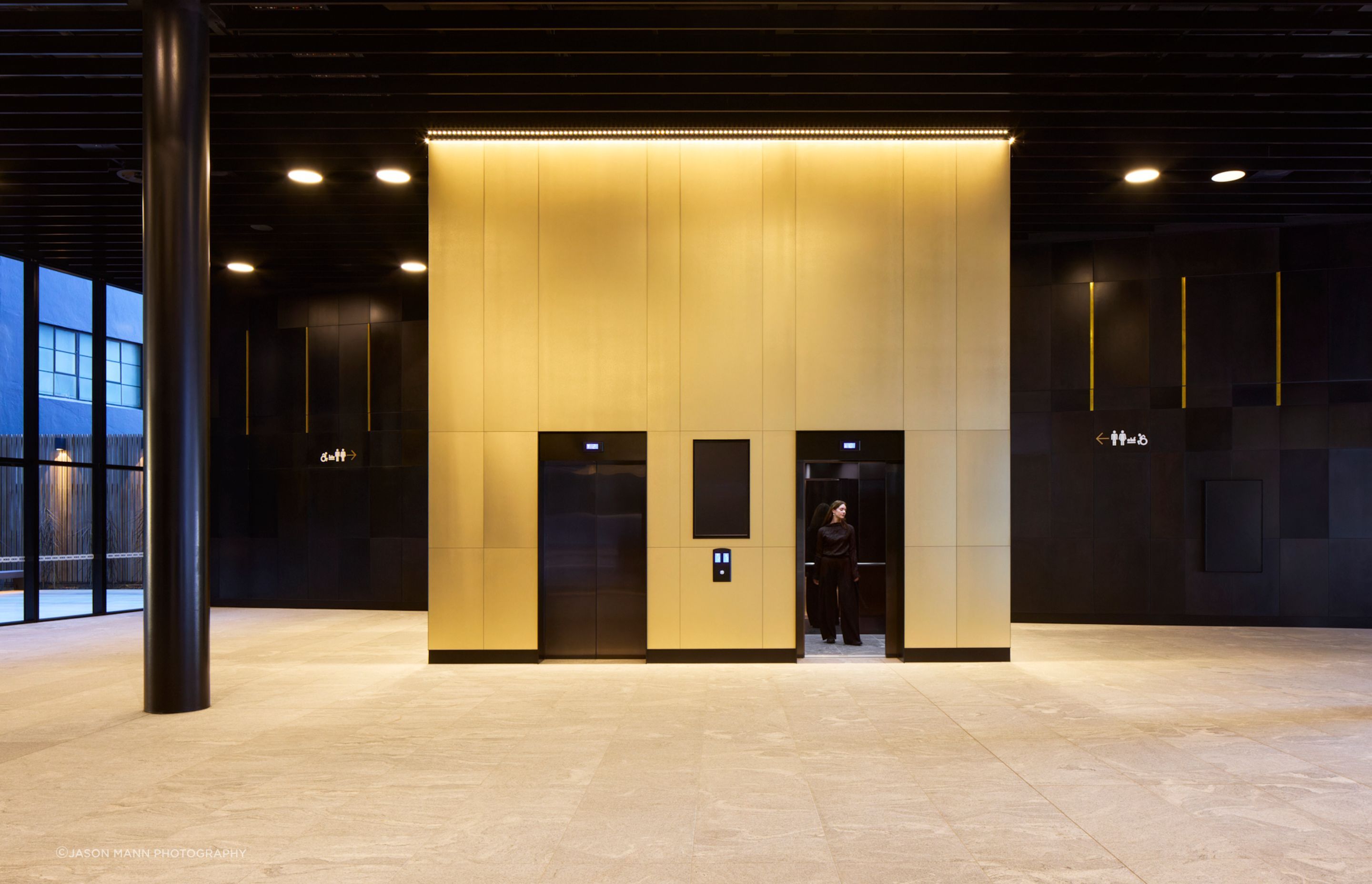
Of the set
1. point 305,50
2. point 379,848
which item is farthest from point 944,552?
point 305,50

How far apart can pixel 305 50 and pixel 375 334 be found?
887 centimetres

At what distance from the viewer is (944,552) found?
35.3ft

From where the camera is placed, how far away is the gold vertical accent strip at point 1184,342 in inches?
561

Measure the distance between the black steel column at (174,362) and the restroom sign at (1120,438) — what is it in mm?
13108

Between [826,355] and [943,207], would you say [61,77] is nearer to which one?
[826,355]

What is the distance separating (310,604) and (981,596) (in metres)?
12.8

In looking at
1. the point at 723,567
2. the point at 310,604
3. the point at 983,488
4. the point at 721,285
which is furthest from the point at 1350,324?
the point at 310,604

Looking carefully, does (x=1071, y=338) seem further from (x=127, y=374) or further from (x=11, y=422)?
(x=127, y=374)

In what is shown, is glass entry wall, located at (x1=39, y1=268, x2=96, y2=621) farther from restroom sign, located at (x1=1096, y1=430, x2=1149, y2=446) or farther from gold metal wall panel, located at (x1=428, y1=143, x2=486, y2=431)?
restroom sign, located at (x1=1096, y1=430, x2=1149, y2=446)

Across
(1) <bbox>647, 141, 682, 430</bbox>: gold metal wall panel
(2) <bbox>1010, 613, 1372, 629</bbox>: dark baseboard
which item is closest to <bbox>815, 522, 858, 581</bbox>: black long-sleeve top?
(1) <bbox>647, 141, 682, 430</bbox>: gold metal wall panel

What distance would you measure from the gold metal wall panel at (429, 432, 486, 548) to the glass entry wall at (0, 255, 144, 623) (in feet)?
21.7

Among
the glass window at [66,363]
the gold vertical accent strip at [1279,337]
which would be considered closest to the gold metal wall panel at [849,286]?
the gold vertical accent strip at [1279,337]

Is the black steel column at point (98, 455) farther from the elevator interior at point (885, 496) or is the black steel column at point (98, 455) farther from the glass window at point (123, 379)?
the elevator interior at point (885, 496)

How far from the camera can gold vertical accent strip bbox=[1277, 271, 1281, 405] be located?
45.8 ft
